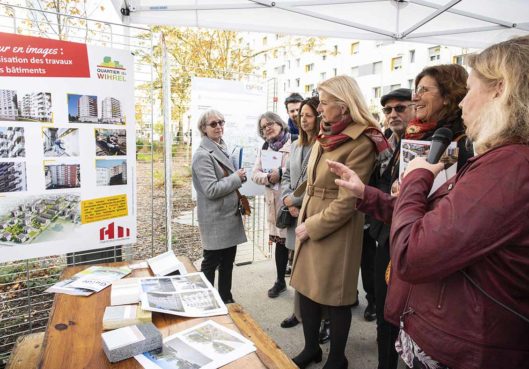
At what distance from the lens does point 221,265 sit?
3051mm

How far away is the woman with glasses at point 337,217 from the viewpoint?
1938 millimetres

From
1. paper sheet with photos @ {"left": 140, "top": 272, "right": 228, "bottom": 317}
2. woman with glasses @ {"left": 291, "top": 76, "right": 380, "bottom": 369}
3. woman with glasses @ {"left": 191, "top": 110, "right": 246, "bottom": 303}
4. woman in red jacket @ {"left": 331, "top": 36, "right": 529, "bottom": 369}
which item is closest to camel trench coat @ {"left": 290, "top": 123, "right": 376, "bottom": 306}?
woman with glasses @ {"left": 291, "top": 76, "right": 380, "bottom": 369}

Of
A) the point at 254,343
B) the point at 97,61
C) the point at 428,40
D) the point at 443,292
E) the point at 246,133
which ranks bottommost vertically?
the point at 254,343

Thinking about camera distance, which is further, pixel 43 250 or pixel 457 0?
pixel 457 0

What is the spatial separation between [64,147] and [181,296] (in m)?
1.36

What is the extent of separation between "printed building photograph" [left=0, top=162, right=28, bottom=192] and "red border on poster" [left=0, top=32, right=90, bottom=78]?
1.72ft

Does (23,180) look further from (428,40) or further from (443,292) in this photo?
(428,40)

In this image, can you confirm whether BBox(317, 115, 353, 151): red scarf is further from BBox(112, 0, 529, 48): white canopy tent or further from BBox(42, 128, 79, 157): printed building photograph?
BBox(112, 0, 529, 48): white canopy tent

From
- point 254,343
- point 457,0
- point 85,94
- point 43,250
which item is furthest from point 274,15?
point 254,343

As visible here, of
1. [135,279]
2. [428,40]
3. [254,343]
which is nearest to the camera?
[254,343]

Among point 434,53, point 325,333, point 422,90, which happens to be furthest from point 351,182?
point 434,53

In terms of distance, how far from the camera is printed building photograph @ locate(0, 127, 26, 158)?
2.02m

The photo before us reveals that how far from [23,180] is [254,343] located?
1764mm

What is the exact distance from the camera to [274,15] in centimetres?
343
